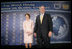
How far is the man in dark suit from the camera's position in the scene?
292 centimetres

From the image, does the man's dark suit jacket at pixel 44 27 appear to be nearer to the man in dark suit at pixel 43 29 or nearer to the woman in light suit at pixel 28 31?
the man in dark suit at pixel 43 29

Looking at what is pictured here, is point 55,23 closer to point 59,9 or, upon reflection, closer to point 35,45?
point 59,9

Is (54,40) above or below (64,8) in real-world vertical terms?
below

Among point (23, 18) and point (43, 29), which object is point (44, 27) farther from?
point (23, 18)

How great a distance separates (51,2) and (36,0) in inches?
12.8

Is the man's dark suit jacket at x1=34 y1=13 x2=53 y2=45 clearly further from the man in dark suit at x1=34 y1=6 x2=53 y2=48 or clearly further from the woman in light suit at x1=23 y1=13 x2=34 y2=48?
the woman in light suit at x1=23 y1=13 x2=34 y2=48

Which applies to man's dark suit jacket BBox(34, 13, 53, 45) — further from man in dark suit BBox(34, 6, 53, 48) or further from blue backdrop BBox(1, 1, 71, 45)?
blue backdrop BBox(1, 1, 71, 45)

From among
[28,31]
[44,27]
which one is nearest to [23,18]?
[28,31]

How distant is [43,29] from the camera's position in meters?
2.92

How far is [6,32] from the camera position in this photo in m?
2.98

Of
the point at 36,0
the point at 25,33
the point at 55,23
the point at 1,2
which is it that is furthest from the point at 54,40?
the point at 1,2

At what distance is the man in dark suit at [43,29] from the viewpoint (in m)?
2.92

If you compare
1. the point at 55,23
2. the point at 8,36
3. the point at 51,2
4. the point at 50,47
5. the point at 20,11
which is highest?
the point at 51,2

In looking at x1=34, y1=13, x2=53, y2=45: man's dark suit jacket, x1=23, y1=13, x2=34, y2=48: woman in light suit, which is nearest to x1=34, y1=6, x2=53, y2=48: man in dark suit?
x1=34, y1=13, x2=53, y2=45: man's dark suit jacket
